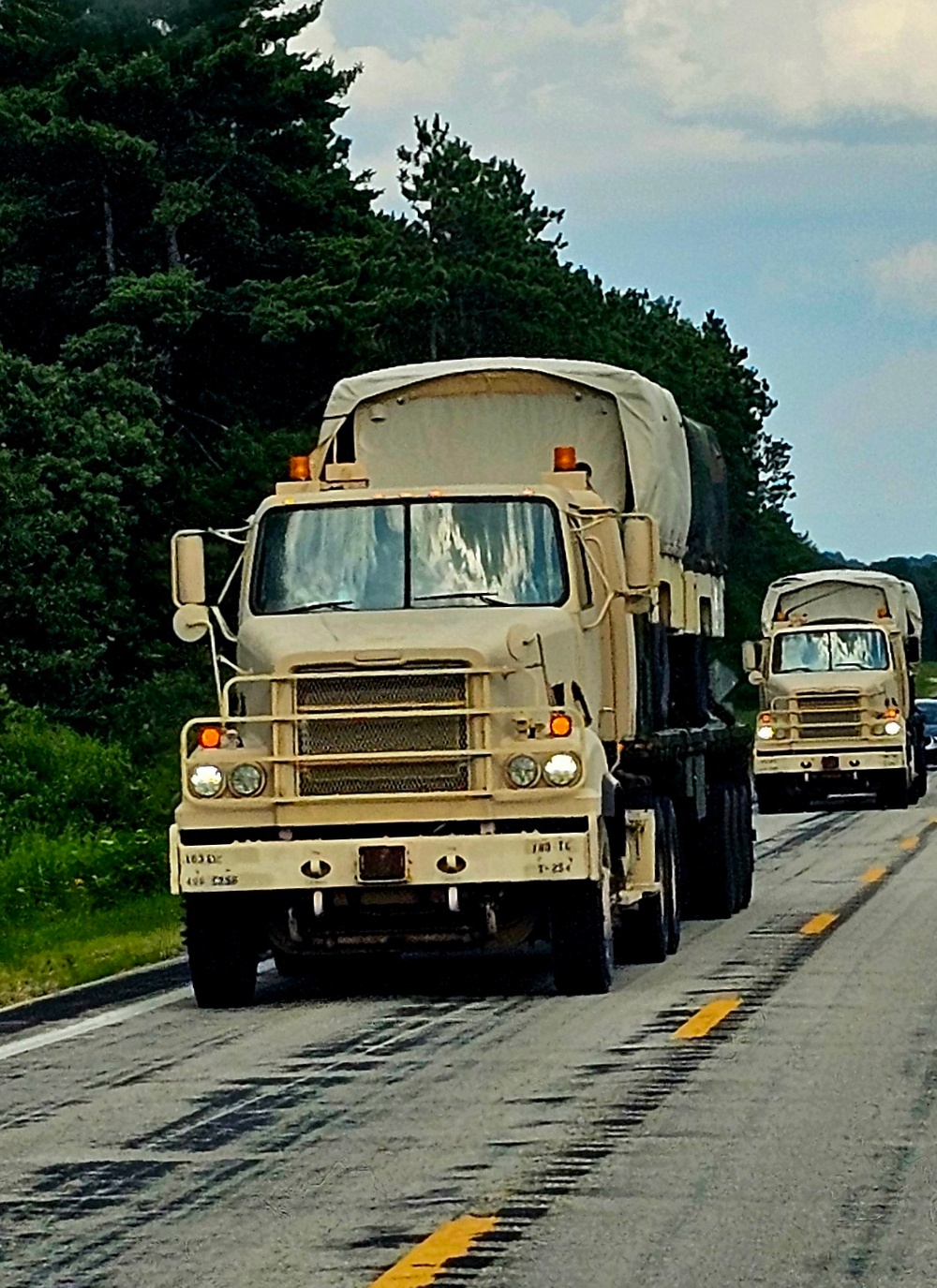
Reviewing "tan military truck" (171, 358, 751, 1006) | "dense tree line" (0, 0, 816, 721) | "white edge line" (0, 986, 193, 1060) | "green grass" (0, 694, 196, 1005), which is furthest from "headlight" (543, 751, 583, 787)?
"dense tree line" (0, 0, 816, 721)

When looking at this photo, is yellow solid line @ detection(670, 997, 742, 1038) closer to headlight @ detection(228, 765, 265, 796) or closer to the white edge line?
headlight @ detection(228, 765, 265, 796)

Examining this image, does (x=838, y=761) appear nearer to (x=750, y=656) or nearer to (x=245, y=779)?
(x=750, y=656)

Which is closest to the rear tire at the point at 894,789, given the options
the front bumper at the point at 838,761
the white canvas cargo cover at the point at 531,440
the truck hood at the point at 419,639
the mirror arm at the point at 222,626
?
the front bumper at the point at 838,761

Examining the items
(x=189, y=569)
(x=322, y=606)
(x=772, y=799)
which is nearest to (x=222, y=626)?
(x=189, y=569)

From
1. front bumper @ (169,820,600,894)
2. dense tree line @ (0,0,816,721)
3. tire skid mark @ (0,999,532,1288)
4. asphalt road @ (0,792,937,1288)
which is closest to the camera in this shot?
asphalt road @ (0,792,937,1288)

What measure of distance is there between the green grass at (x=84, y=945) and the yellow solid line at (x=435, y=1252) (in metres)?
7.77

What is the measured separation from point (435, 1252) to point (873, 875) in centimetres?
1777

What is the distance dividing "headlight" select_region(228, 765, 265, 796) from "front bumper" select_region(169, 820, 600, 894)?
12.8 inches

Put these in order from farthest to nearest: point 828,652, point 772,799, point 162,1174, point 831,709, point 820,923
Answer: point 772,799, point 828,652, point 831,709, point 820,923, point 162,1174

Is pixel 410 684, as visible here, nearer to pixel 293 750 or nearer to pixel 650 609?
pixel 293 750

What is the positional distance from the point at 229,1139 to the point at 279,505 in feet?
21.2

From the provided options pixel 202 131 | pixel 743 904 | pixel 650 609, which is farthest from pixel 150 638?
pixel 650 609

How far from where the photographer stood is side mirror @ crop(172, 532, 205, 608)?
1582 centimetres

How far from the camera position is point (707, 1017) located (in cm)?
1395
